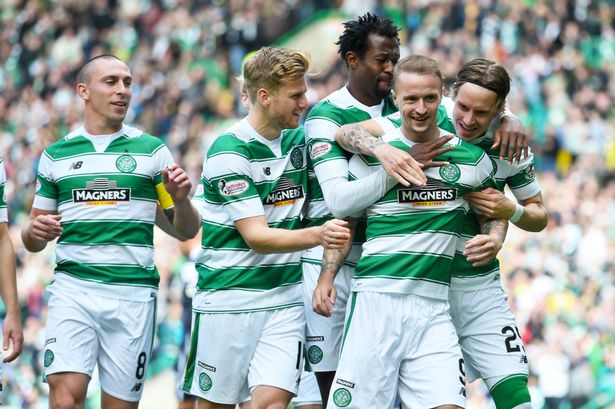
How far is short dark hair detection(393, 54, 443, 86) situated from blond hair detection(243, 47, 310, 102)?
0.55 metres

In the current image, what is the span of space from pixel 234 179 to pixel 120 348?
4.46 ft

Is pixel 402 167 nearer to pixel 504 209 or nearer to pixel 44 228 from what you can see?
pixel 504 209

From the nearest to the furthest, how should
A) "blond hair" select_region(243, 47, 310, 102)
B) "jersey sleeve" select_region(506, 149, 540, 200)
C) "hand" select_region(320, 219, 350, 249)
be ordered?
"hand" select_region(320, 219, 350, 249)
"blond hair" select_region(243, 47, 310, 102)
"jersey sleeve" select_region(506, 149, 540, 200)

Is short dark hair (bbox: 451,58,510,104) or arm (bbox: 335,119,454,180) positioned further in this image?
A: short dark hair (bbox: 451,58,510,104)

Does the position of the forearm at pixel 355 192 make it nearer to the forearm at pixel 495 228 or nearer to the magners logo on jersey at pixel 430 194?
the magners logo on jersey at pixel 430 194

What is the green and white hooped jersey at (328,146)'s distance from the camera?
6.23 m

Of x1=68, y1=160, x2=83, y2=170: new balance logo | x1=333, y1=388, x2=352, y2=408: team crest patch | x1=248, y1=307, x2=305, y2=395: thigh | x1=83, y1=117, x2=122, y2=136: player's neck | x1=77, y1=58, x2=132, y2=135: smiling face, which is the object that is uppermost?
x1=77, y1=58, x2=132, y2=135: smiling face

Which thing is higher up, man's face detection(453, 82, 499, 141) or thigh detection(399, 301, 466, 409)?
man's face detection(453, 82, 499, 141)

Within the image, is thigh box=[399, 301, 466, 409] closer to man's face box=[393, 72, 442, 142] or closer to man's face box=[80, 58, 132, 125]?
man's face box=[393, 72, 442, 142]

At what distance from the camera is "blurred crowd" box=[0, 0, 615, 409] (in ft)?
43.0

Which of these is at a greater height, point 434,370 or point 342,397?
point 434,370

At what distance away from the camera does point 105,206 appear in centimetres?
675

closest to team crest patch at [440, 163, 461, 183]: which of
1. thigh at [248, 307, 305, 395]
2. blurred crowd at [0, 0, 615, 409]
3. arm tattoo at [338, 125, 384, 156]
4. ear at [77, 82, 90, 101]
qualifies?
arm tattoo at [338, 125, 384, 156]

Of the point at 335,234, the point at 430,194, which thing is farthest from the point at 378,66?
the point at 335,234
